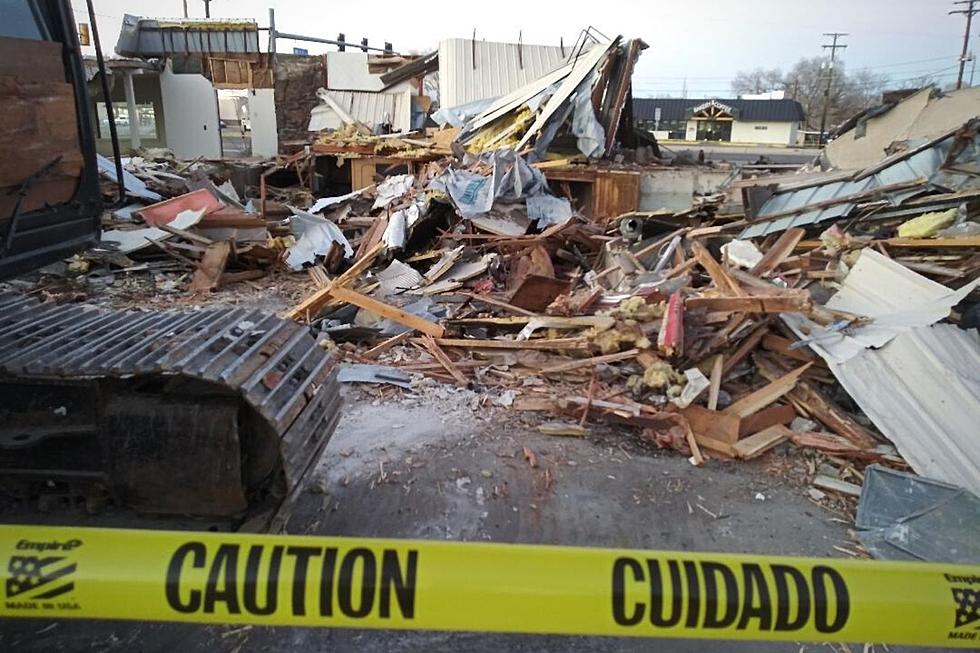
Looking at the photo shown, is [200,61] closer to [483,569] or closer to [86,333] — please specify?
[86,333]

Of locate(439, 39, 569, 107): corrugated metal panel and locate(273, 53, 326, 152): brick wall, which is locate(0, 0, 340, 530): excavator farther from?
locate(273, 53, 326, 152): brick wall

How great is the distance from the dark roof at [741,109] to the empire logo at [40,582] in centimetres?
5851

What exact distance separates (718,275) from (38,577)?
6006 mm

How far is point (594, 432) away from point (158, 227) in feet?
29.0

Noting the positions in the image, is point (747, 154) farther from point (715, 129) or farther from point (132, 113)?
point (715, 129)

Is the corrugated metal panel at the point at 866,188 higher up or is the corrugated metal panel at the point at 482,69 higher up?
the corrugated metal panel at the point at 482,69

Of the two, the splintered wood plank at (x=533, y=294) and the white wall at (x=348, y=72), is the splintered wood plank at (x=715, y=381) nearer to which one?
the splintered wood plank at (x=533, y=294)

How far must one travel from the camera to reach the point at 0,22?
2721 millimetres

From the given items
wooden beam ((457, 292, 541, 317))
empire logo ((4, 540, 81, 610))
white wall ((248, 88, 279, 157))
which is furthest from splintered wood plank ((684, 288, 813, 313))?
white wall ((248, 88, 279, 157))

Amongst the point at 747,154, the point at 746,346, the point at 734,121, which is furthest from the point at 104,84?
the point at 734,121

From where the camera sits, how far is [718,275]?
6.45 metres

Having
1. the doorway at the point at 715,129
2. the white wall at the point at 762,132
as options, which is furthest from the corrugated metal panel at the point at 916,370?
the doorway at the point at 715,129

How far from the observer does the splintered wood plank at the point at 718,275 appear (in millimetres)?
6105

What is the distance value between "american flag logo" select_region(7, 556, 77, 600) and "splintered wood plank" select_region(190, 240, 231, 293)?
28.8 feet
